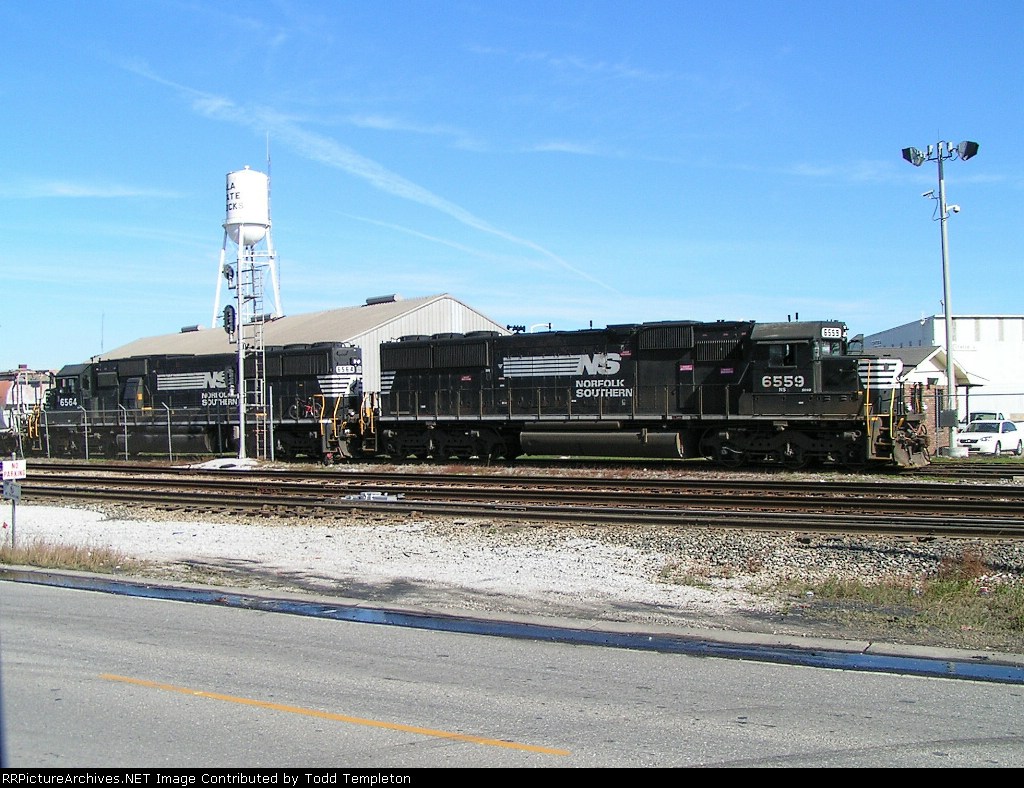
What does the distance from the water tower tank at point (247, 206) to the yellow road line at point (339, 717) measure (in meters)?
42.6

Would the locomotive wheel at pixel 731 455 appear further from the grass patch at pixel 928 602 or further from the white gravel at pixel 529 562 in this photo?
the grass patch at pixel 928 602

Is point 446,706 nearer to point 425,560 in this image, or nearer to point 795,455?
point 425,560

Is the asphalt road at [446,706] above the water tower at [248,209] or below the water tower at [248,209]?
below

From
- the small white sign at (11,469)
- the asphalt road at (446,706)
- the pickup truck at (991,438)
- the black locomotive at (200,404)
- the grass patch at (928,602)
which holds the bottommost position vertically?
the grass patch at (928,602)

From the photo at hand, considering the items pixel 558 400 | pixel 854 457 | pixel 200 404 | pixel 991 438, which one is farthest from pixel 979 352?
pixel 200 404

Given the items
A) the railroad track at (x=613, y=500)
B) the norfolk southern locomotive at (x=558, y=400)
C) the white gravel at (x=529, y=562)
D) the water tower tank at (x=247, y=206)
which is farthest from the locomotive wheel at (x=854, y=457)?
the water tower tank at (x=247, y=206)

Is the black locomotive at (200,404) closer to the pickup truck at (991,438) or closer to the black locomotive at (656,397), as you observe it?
the black locomotive at (656,397)

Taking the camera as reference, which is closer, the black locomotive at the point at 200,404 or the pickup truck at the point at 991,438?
the black locomotive at the point at 200,404

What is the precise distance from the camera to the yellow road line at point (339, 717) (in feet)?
16.3

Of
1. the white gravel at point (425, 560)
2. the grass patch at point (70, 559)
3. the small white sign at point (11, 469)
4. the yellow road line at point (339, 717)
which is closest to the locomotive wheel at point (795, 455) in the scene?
the white gravel at point (425, 560)

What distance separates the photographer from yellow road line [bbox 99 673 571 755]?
195 inches

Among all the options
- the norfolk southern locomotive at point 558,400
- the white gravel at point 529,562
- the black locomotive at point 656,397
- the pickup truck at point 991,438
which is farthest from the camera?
the pickup truck at point 991,438

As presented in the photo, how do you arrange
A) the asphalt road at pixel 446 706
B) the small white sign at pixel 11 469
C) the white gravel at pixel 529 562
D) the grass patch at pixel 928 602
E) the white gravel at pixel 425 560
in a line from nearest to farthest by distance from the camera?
the asphalt road at pixel 446 706
the grass patch at pixel 928 602
the white gravel at pixel 529 562
the white gravel at pixel 425 560
the small white sign at pixel 11 469
